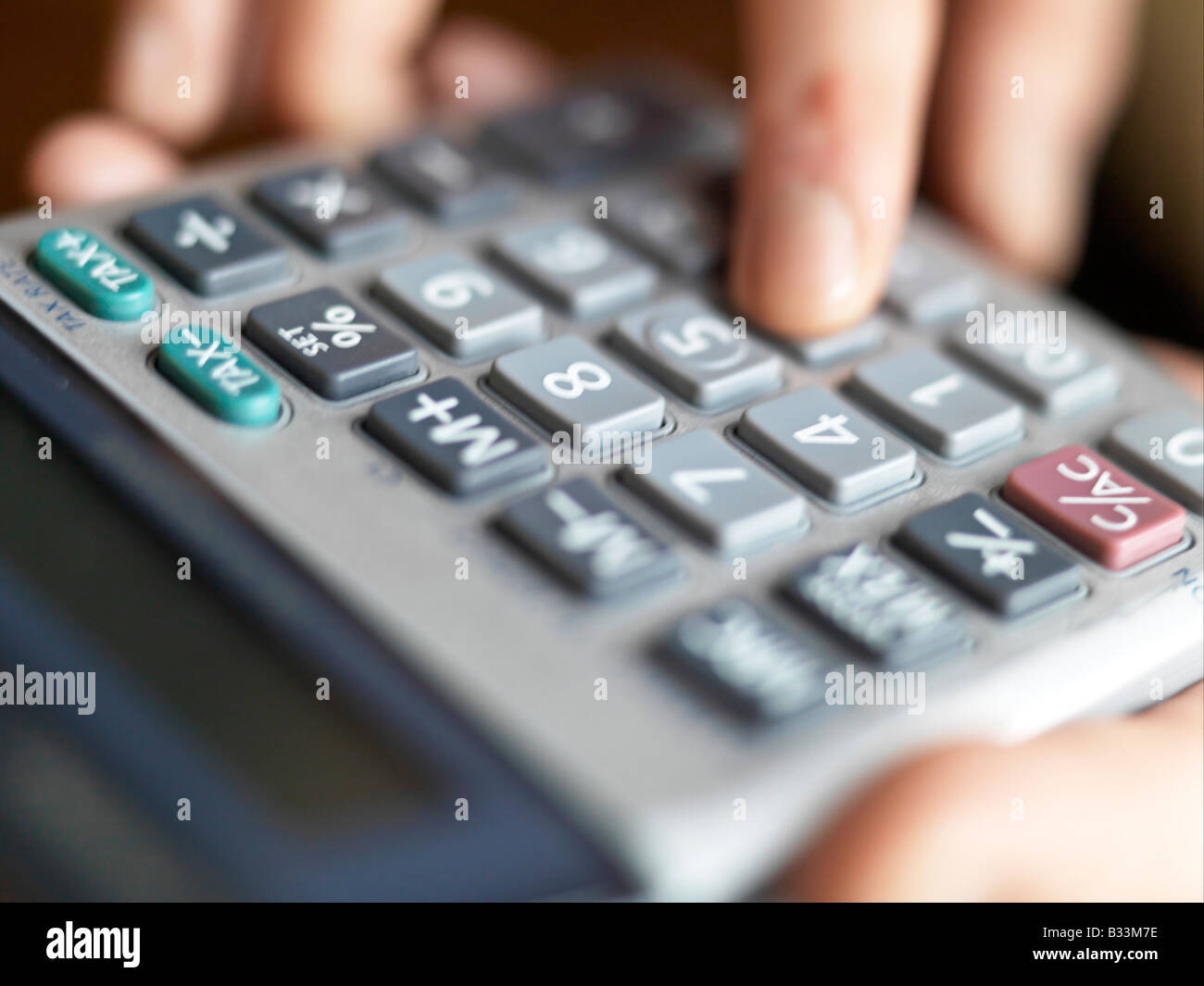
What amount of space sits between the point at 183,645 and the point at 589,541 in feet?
0.37

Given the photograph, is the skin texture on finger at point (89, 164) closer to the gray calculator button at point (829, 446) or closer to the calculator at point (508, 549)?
the calculator at point (508, 549)

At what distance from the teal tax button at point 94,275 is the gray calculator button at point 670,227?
163mm

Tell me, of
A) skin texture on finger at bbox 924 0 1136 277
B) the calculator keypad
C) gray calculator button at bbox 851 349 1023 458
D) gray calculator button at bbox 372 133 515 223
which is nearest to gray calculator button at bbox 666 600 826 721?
the calculator keypad

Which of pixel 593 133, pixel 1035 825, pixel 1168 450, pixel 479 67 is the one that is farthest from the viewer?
pixel 479 67

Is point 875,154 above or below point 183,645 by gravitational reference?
above

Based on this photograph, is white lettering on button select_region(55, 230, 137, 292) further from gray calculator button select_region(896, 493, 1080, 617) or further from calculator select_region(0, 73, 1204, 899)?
gray calculator button select_region(896, 493, 1080, 617)

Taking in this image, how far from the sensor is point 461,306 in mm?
417

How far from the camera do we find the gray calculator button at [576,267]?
436 mm

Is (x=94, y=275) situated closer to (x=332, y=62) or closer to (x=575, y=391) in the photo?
(x=575, y=391)

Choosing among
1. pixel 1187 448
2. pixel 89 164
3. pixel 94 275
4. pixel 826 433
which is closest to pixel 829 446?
pixel 826 433

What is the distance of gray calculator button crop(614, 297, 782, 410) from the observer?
402 millimetres

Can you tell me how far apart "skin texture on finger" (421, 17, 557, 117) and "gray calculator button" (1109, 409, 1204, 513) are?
0.32m

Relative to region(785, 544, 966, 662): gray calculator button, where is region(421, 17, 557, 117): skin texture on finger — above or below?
below

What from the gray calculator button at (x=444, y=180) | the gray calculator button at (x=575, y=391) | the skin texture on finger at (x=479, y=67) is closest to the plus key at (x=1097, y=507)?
the gray calculator button at (x=575, y=391)
